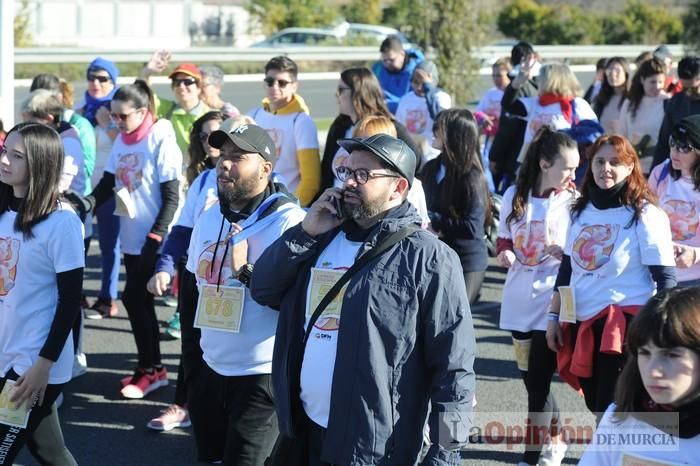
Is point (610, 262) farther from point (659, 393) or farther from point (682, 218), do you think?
point (659, 393)

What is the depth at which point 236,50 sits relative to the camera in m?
21.4

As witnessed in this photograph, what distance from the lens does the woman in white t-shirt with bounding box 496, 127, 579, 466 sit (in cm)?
567

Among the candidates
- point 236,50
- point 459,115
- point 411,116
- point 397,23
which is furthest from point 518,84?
point 397,23

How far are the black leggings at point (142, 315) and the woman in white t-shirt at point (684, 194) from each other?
328cm

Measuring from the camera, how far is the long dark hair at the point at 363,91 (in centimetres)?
750

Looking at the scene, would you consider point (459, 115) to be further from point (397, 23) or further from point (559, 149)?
point (397, 23)

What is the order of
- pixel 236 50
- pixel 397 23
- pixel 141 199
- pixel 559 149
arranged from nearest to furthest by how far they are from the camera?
pixel 559 149 → pixel 141 199 → pixel 236 50 → pixel 397 23

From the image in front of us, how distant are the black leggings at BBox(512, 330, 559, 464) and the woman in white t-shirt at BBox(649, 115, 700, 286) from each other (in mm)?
871

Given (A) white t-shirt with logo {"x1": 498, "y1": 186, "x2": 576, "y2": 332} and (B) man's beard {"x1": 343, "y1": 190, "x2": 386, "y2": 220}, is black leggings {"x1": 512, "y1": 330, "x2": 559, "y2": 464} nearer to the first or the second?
(A) white t-shirt with logo {"x1": 498, "y1": 186, "x2": 576, "y2": 332}

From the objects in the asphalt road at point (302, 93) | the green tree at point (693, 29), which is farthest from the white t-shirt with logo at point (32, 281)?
the green tree at point (693, 29)

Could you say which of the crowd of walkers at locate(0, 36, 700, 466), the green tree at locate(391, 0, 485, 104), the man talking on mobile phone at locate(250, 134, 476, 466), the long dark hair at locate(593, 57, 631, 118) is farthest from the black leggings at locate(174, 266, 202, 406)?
the green tree at locate(391, 0, 485, 104)

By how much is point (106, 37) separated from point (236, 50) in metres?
30.3

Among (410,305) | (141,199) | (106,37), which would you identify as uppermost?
(410,305)

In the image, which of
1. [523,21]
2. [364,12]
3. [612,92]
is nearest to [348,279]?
[612,92]
